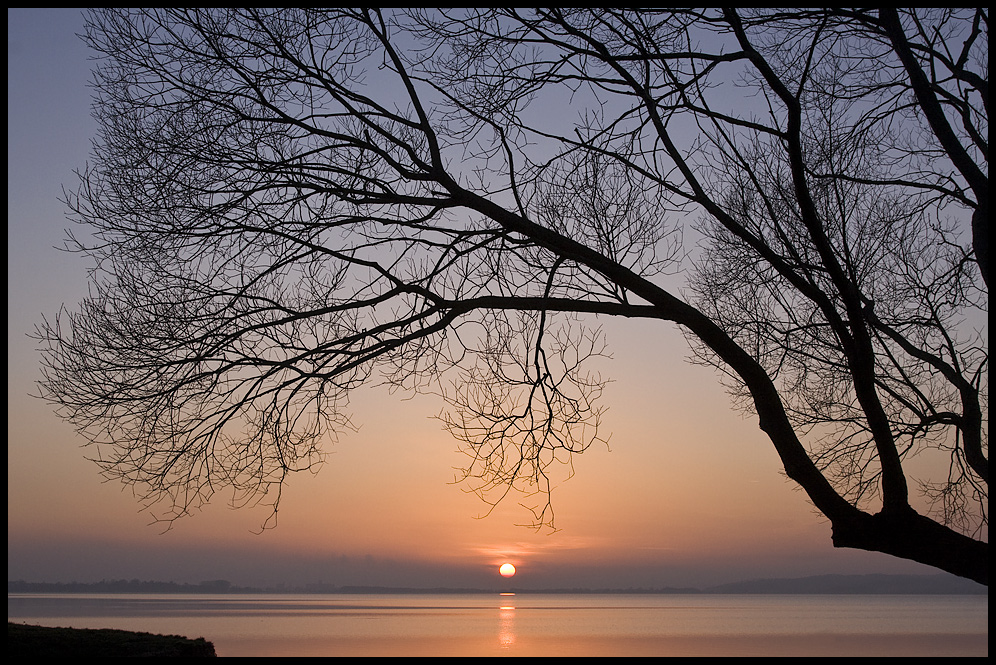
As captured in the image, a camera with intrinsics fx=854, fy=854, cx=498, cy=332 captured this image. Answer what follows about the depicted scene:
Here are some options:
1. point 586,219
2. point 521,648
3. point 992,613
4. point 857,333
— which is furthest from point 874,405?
point 521,648

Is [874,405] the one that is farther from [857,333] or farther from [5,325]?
[5,325]

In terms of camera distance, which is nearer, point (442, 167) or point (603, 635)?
point (442, 167)

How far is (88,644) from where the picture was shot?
28.6ft

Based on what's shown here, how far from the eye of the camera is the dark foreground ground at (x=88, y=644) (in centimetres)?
819

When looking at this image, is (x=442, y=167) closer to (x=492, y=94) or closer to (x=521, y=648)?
(x=492, y=94)

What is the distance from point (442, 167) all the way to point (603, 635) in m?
61.2

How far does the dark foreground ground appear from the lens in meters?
8.19

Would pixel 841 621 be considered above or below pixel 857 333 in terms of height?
below

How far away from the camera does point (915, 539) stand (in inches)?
289

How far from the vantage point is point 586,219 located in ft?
26.9

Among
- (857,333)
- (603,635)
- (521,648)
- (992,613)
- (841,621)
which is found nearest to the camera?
(992,613)

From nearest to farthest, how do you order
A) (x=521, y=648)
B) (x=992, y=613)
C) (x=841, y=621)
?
(x=992, y=613) → (x=521, y=648) → (x=841, y=621)
